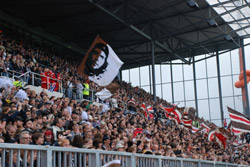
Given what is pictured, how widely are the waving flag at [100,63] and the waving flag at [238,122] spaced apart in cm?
577

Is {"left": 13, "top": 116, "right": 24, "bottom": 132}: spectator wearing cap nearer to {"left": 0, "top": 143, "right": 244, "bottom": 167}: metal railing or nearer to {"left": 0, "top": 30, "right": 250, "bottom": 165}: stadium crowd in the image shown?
{"left": 0, "top": 30, "right": 250, "bottom": 165}: stadium crowd

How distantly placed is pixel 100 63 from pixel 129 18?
16434 mm

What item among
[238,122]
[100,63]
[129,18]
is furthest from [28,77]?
[129,18]

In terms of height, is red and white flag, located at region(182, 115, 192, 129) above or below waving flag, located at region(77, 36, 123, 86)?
below

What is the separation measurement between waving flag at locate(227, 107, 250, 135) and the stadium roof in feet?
34.4

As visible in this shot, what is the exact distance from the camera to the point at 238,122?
16.8m

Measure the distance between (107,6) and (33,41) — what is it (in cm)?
719

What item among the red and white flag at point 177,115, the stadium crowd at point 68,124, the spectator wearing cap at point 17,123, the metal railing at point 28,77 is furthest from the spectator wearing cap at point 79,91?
the spectator wearing cap at point 17,123

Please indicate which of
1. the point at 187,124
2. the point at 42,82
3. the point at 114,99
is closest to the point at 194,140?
the point at 187,124

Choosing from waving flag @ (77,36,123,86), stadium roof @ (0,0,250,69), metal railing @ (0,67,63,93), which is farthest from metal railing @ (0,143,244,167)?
stadium roof @ (0,0,250,69)

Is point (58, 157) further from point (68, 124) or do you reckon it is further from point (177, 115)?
point (177, 115)

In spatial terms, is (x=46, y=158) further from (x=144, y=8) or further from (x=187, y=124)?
(x=144, y=8)

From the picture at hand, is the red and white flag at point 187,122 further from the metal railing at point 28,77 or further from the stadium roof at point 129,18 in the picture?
the metal railing at point 28,77

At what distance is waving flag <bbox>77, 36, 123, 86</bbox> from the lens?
13.8m
